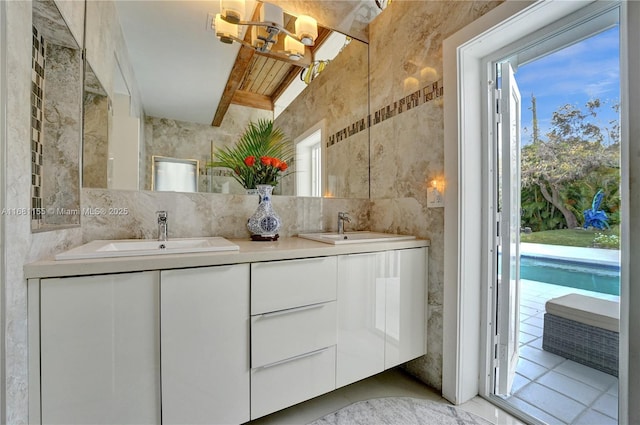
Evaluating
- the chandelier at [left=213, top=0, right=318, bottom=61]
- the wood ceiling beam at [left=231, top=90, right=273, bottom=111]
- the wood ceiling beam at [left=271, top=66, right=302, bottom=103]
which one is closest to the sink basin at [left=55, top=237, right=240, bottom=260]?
the wood ceiling beam at [left=231, top=90, right=273, bottom=111]

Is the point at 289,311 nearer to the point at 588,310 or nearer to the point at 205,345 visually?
the point at 205,345

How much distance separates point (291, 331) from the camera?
3.89 ft

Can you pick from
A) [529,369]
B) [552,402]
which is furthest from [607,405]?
[529,369]

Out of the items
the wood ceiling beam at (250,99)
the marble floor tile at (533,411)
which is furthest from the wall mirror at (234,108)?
the marble floor tile at (533,411)

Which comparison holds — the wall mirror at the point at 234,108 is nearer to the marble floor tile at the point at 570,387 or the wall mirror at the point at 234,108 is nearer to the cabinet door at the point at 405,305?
the cabinet door at the point at 405,305

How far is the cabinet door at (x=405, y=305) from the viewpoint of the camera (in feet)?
4.80

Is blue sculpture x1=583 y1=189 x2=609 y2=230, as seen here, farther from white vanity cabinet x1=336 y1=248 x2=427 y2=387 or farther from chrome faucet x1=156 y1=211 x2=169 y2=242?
chrome faucet x1=156 y1=211 x2=169 y2=242

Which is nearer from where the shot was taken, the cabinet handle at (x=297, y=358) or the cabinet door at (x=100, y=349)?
the cabinet door at (x=100, y=349)

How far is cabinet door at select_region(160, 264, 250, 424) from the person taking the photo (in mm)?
975

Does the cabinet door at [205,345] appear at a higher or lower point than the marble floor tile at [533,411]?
higher

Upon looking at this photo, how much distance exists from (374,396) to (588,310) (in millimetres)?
1092

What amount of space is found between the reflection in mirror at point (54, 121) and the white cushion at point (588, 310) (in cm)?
210

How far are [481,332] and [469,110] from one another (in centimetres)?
118

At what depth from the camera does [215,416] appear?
1060mm
